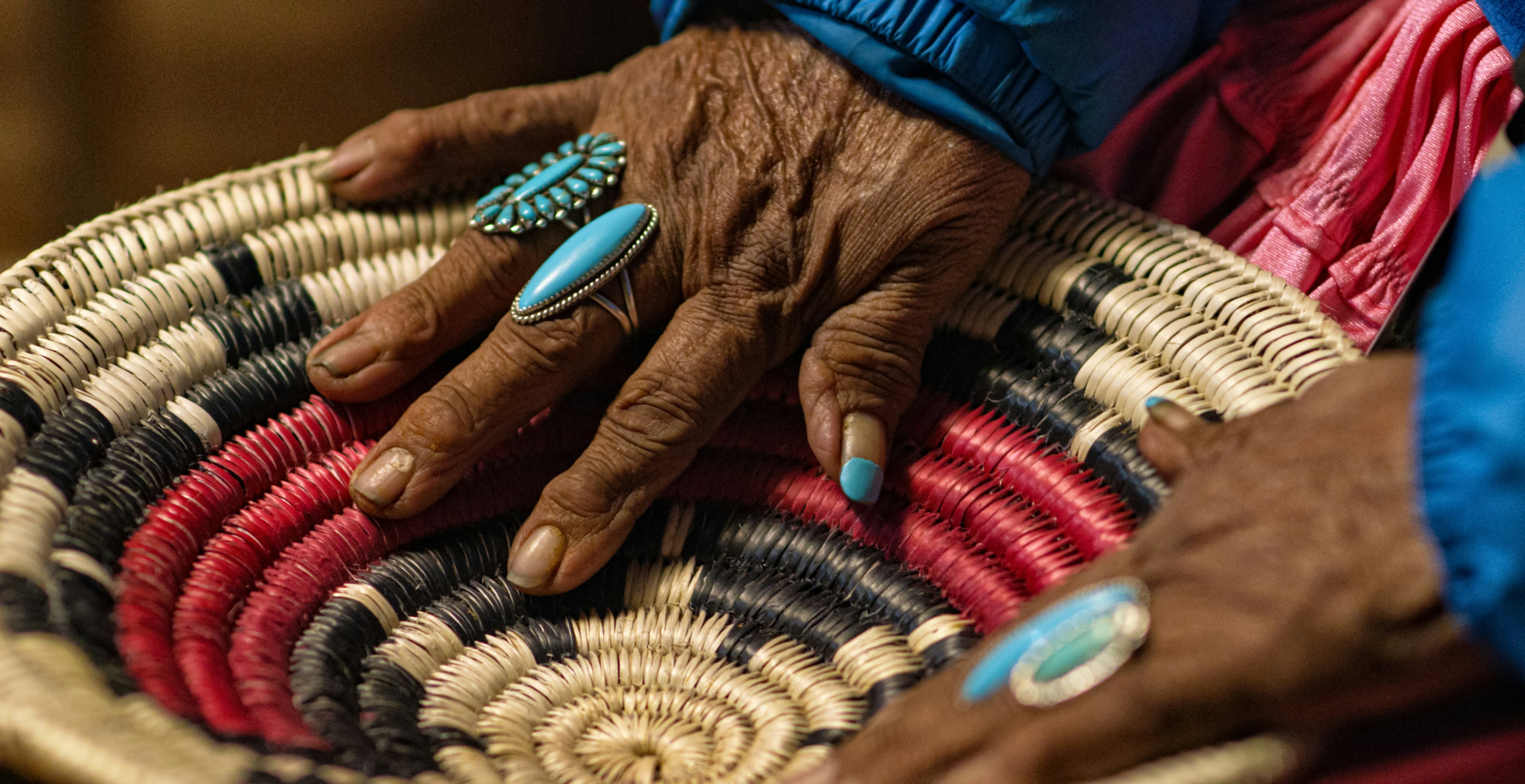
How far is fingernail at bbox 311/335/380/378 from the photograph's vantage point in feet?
2.53

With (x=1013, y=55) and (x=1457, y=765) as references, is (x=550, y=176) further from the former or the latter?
(x=1457, y=765)

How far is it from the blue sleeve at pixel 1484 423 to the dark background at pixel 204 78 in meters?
0.86

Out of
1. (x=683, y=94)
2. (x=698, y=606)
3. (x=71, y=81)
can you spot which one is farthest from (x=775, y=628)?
(x=71, y=81)

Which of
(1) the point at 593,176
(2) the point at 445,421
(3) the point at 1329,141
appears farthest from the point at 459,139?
(3) the point at 1329,141

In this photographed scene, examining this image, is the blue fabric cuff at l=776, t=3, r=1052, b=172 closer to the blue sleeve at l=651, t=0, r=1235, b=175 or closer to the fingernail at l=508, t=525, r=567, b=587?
the blue sleeve at l=651, t=0, r=1235, b=175

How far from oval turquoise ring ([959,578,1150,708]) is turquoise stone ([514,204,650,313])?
0.41 meters

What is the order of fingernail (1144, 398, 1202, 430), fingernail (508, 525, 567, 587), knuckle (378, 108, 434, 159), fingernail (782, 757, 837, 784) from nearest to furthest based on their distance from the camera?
fingernail (782, 757, 837, 784) → fingernail (1144, 398, 1202, 430) → fingernail (508, 525, 567, 587) → knuckle (378, 108, 434, 159)

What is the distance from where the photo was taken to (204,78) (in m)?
0.97

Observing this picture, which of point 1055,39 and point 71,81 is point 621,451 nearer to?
point 1055,39

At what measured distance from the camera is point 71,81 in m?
0.94

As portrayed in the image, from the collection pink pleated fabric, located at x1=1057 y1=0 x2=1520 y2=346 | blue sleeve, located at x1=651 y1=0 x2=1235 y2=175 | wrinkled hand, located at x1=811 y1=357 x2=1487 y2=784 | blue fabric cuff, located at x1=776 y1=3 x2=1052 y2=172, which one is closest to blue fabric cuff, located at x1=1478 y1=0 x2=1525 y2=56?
pink pleated fabric, located at x1=1057 y1=0 x2=1520 y2=346

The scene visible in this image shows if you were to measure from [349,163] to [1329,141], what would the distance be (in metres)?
0.76

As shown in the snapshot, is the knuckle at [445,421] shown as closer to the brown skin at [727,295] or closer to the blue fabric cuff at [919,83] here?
the brown skin at [727,295]

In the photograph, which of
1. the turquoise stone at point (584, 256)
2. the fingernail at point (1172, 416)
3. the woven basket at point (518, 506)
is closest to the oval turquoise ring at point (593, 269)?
the turquoise stone at point (584, 256)
